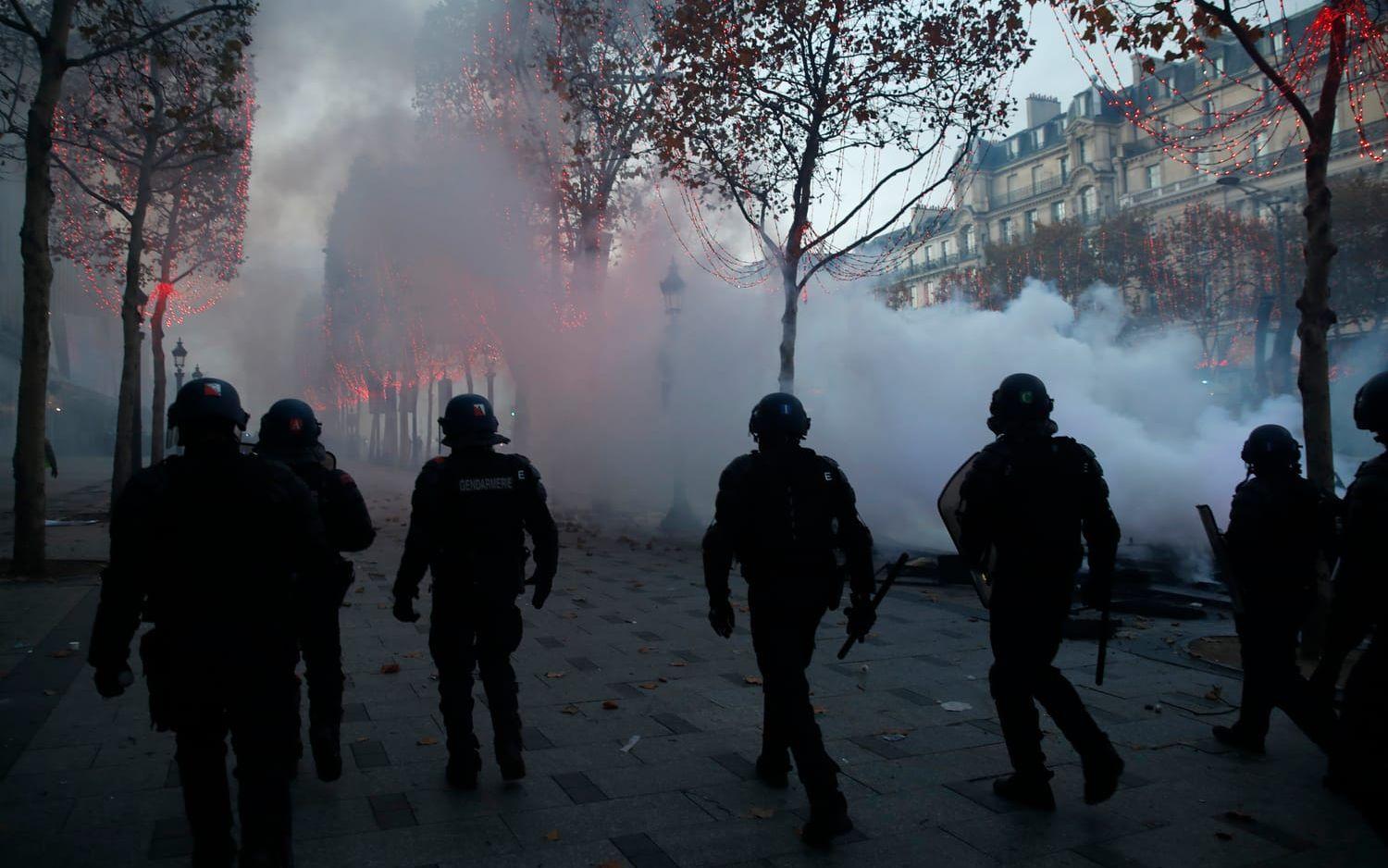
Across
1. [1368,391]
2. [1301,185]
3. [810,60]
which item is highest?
[1301,185]

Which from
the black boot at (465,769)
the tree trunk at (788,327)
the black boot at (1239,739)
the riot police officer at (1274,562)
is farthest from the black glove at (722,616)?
the tree trunk at (788,327)

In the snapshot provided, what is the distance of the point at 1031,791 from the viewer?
3.93 m

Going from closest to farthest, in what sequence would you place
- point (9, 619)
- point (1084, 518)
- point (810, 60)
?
1. point (1084, 518)
2. point (9, 619)
3. point (810, 60)

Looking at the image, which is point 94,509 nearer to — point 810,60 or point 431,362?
point 810,60

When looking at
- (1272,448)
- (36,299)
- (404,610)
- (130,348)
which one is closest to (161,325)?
(130,348)

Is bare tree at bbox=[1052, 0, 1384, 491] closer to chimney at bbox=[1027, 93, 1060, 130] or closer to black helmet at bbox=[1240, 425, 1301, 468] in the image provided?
black helmet at bbox=[1240, 425, 1301, 468]

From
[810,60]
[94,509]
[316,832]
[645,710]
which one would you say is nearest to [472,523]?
[316,832]

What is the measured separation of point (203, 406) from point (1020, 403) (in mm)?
3169

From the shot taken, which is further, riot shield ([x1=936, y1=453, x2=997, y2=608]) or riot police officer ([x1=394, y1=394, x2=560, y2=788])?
riot police officer ([x1=394, y1=394, x2=560, y2=788])

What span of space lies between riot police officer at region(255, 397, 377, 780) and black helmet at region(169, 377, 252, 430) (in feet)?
4.05

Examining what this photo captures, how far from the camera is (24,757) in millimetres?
4531

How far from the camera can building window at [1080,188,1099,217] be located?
47.9 m

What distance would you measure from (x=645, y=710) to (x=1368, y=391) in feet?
12.9

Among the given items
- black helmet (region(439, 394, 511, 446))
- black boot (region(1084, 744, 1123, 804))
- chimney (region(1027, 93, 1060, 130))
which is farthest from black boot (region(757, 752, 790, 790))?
chimney (region(1027, 93, 1060, 130))
